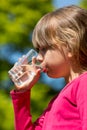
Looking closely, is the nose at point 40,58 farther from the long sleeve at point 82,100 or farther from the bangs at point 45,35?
the long sleeve at point 82,100

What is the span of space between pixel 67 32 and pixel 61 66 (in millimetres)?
160

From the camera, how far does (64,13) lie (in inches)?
116


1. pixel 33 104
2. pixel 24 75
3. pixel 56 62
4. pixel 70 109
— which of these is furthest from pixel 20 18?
pixel 70 109

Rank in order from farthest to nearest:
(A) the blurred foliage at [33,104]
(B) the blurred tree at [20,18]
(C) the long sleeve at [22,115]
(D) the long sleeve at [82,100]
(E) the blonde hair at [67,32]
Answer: (B) the blurred tree at [20,18] → (A) the blurred foliage at [33,104] → (C) the long sleeve at [22,115] → (E) the blonde hair at [67,32] → (D) the long sleeve at [82,100]

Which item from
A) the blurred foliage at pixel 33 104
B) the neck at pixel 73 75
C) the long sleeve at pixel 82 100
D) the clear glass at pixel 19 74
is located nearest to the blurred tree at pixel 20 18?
the blurred foliage at pixel 33 104

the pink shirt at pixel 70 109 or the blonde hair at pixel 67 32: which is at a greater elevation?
the blonde hair at pixel 67 32

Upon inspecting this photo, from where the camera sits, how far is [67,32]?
2898 mm

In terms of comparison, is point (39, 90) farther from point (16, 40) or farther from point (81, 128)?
point (81, 128)

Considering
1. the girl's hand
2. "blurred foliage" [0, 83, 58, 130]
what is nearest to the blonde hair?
the girl's hand

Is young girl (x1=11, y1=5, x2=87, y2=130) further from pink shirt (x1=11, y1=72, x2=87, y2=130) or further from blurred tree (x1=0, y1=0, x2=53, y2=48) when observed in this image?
blurred tree (x1=0, y1=0, x2=53, y2=48)

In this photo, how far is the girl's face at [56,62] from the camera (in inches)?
113

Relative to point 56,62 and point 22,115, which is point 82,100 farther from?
point 22,115

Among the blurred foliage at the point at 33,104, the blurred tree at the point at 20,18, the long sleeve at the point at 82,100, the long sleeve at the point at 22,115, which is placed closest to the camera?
the long sleeve at the point at 82,100

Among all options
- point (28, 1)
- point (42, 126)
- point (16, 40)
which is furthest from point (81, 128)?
point (28, 1)
